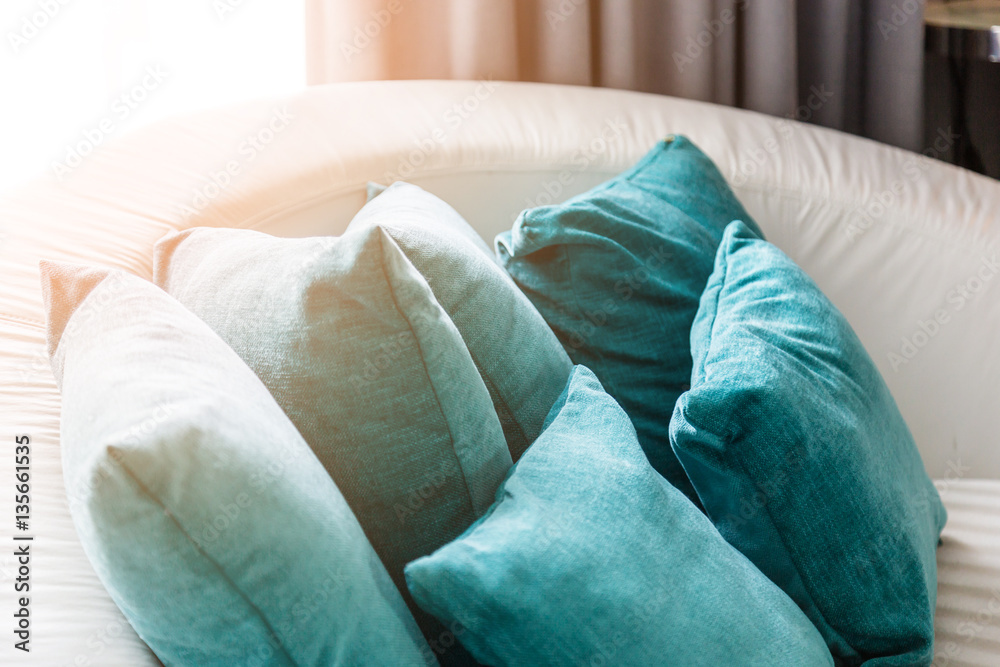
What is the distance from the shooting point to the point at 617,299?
0.92 metres

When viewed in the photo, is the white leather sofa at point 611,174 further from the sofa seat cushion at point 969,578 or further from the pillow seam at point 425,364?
the pillow seam at point 425,364

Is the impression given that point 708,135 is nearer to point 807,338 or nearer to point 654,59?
point 654,59

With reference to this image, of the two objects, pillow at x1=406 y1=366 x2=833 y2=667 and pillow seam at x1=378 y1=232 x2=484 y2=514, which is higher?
pillow seam at x1=378 y1=232 x2=484 y2=514

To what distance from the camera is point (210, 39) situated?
50.5 inches

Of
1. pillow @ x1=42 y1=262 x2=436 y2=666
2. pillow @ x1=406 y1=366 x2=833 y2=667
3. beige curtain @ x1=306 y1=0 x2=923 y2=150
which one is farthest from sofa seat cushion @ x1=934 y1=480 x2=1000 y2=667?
beige curtain @ x1=306 y1=0 x2=923 y2=150

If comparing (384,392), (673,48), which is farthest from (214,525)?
(673,48)

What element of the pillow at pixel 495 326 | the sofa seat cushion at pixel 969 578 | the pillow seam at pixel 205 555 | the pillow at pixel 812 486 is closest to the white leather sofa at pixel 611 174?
the sofa seat cushion at pixel 969 578

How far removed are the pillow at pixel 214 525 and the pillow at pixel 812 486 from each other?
0.31 m

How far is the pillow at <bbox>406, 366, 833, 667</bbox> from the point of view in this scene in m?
0.50

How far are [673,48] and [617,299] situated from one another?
85 cm

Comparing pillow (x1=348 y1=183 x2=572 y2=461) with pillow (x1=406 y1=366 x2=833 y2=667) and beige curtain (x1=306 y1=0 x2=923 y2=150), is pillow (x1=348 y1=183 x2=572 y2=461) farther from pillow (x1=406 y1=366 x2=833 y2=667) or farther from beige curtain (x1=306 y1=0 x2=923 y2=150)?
beige curtain (x1=306 y1=0 x2=923 y2=150)

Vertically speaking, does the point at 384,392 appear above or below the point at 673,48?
below

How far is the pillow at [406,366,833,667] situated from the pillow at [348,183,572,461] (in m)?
0.05

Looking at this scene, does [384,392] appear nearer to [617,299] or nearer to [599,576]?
[599,576]
